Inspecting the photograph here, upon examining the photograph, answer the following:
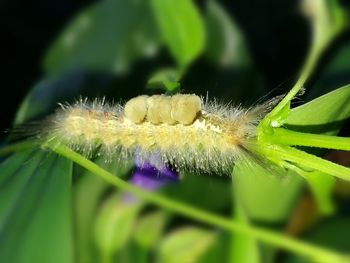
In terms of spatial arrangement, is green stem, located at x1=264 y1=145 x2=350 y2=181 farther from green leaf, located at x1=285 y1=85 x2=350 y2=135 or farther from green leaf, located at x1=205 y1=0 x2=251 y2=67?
green leaf, located at x1=205 y1=0 x2=251 y2=67

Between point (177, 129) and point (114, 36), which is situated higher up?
→ point (114, 36)

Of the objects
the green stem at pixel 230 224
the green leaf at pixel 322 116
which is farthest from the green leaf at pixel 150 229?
the green leaf at pixel 322 116

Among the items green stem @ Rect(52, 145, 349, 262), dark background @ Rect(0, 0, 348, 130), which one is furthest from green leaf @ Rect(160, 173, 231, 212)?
dark background @ Rect(0, 0, 348, 130)

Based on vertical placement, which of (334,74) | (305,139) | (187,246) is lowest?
(187,246)

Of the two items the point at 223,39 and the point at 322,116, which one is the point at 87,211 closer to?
the point at 223,39

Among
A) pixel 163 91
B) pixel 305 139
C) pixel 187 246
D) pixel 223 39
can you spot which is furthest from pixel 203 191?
pixel 305 139

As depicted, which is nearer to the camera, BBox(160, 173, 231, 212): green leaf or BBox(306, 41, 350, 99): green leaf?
BBox(306, 41, 350, 99): green leaf
